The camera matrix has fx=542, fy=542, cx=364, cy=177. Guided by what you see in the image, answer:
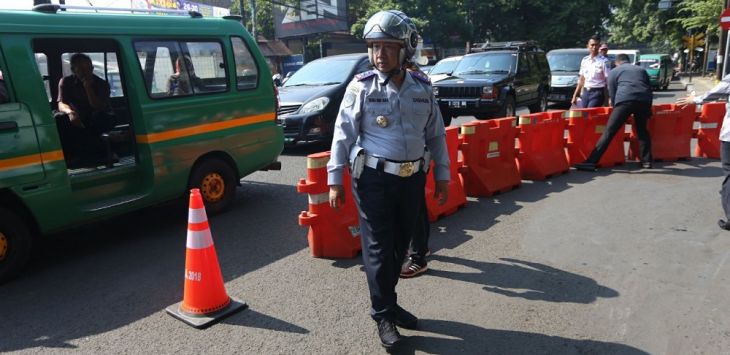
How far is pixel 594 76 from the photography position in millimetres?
9336

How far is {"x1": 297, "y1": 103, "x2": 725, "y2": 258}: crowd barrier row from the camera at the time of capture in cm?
465

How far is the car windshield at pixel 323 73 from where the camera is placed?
33.0ft

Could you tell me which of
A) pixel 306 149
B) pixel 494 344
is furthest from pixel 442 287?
pixel 306 149

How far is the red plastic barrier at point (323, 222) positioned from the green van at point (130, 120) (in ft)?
5.44

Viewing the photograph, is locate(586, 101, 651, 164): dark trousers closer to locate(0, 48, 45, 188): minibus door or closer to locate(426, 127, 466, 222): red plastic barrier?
locate(426, 127, 466, 222): red plastic barrier

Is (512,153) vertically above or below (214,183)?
below

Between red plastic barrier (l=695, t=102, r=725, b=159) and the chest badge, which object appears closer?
the chest badge

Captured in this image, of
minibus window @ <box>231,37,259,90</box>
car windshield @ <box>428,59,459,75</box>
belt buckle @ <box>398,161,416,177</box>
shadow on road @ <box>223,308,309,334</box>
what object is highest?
minibus window @ <box>231,37,259,90</box>

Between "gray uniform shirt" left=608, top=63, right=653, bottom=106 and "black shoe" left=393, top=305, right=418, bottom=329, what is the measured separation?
5.80 m

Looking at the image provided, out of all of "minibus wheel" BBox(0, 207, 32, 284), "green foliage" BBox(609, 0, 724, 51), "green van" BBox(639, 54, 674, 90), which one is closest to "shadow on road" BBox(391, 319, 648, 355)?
"minibus wheel" BBox(0, 207, 32, 284)

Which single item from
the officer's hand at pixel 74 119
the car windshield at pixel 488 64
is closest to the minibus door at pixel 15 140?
the officer's hand at pixel 74 119

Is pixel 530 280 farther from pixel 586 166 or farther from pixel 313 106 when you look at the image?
pixel 313 106

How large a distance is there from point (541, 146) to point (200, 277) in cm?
551

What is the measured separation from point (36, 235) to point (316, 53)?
1723 inches
